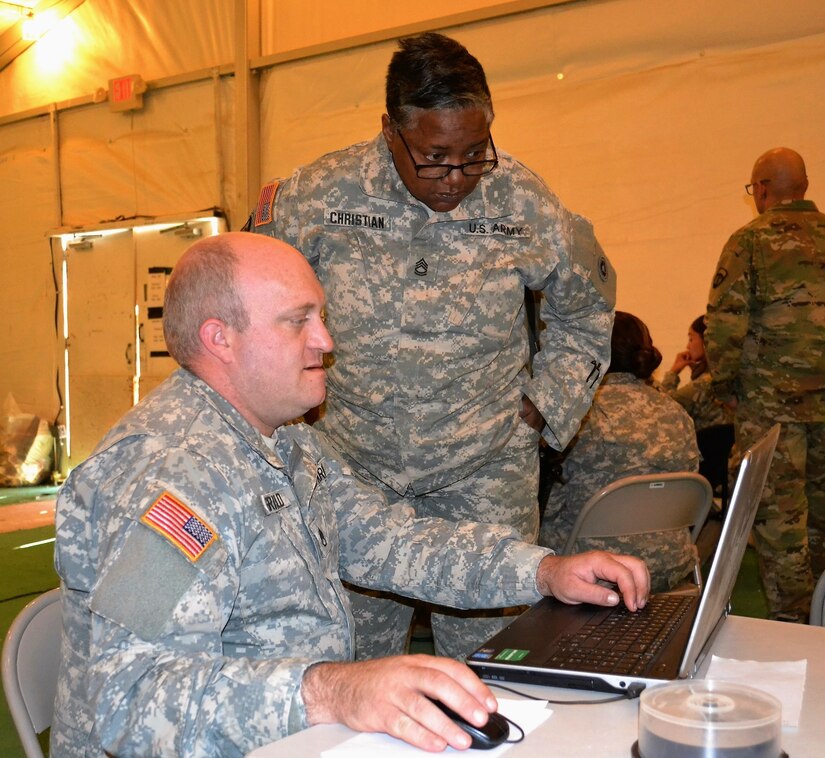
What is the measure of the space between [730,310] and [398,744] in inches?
117

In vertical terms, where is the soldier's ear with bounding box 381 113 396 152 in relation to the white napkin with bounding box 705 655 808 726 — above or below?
above

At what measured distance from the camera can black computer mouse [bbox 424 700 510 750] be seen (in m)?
0.89

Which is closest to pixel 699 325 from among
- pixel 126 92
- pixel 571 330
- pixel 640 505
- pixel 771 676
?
pixel 640 505

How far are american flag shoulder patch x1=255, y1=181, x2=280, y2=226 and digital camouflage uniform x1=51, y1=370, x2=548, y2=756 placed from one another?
31.8 inches

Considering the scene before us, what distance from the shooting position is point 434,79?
197 centimetres

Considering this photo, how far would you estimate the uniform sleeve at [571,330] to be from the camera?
2289mm

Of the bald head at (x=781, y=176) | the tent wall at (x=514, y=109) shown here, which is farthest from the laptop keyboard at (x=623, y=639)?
the tent wall at (x=514, y=109)

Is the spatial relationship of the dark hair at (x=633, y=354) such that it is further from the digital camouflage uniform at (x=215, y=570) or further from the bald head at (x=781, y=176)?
the digital camouflage uniform at (x=215, y=570)

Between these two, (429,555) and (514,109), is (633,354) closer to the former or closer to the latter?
(429,555)

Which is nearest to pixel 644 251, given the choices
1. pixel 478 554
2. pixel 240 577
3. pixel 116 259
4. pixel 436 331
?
pixel 436 331

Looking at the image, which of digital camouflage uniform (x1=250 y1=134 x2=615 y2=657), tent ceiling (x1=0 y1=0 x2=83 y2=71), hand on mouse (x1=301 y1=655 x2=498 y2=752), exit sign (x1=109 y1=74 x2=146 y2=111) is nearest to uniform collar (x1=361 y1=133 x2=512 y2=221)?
digital camouflage uniform (x1=250 y1=134 x2=615 y2=657)

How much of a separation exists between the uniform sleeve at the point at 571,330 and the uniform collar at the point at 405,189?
0.56 feet

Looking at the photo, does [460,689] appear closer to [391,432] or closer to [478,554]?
[478,554]

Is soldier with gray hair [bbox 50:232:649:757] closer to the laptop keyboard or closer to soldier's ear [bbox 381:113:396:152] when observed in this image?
the laptop keyboard
